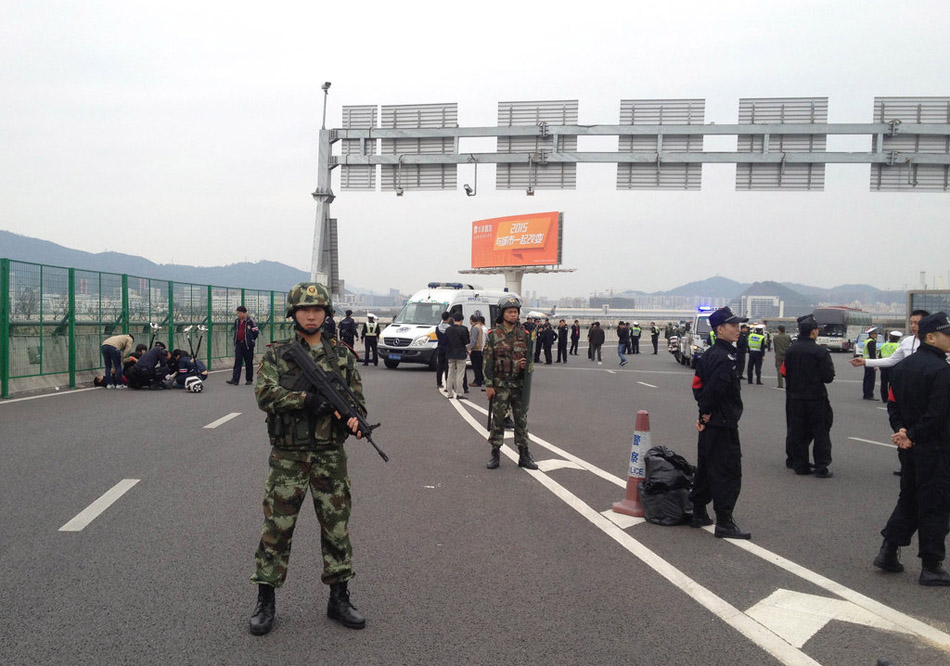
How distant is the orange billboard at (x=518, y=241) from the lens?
2618 inches

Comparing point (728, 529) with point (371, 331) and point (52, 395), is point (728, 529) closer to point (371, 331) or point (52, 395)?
point (52, 395)

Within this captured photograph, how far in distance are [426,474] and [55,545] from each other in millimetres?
3708

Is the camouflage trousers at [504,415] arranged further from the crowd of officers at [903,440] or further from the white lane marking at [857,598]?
the white lane marking at [857,598]

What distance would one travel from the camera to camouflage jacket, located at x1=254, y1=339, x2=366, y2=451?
3979mm

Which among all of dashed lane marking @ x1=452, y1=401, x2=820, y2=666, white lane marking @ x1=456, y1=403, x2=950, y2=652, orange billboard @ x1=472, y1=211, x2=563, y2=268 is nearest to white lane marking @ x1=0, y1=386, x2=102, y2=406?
dashed lane marking @ x1=452, y1=401, x2=820, y2=666

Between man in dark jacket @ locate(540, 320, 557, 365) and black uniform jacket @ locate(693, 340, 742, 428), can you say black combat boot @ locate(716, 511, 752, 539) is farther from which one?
man in dark jacket @ locate(540, 320, 557, 365)

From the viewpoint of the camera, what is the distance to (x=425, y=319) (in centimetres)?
2556

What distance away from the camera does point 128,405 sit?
13789 millimetres

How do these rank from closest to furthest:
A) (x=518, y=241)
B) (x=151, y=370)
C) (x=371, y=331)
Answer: (x=151, y=370)
(x=371, y=331)
(x=518, y=241)

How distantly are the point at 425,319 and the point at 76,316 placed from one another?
36.8 feet

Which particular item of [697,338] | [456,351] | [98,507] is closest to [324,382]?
[98,507]

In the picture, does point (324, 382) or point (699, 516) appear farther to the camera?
point (699, 516)

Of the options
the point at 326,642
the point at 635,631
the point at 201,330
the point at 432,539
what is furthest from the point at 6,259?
the point at 635,631

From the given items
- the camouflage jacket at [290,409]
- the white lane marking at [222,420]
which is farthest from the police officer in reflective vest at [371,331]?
the camouflage jacket at [290,409]
